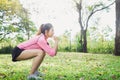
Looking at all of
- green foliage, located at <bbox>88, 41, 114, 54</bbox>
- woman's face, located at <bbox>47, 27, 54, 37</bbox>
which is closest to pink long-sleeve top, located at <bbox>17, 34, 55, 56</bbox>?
woman's face, located at <bbox>47, 27, 54, 37</bbox>

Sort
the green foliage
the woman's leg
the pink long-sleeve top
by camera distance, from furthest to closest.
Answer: the green foliage → the woman's leg → the pink long-sleeve top

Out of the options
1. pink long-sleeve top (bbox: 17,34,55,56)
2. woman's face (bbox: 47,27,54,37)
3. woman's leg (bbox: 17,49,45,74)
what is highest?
woman's face (bbox: 47,27,54,37)

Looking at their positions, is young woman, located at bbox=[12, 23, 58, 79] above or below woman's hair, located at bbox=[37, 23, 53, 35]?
below

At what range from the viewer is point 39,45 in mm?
6293

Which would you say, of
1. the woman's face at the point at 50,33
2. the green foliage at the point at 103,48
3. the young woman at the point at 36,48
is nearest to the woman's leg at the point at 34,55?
the young woman at the point at 36,48

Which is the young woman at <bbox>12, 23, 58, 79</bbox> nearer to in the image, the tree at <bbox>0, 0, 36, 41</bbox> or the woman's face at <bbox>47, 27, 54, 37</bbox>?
the woman's face at <bbox>47, 27, 54, 37</bbox>

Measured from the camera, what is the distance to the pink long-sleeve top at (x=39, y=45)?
6.20 m

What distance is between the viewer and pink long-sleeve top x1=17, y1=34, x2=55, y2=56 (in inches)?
244

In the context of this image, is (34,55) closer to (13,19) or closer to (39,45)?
(39,45)

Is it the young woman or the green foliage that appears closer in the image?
the young woman

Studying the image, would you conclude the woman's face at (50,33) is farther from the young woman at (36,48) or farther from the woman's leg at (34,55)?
the woman's leg at (34,55)

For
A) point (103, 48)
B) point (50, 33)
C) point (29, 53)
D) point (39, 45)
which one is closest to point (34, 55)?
point (29, 53)

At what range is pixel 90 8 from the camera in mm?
38000

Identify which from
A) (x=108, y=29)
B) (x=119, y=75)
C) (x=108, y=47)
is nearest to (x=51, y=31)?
(x=119, y=75)
